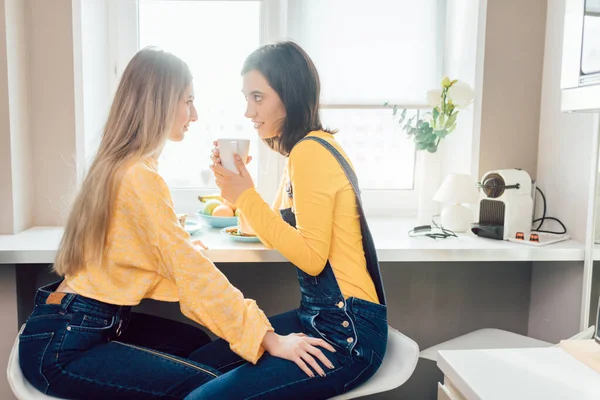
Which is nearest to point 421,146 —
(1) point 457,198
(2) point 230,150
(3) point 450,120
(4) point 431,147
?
(4) point 431,147

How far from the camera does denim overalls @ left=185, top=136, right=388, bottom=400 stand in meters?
1.27

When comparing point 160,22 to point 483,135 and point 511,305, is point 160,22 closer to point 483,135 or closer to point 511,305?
point 483,135

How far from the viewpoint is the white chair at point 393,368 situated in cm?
133

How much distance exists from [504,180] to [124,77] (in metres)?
1.25

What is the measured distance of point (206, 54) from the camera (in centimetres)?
223

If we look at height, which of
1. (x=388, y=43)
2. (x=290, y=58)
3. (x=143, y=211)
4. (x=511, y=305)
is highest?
(x=388, y=43)

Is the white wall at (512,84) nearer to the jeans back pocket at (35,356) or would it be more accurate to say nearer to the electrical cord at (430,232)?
the electrical cord at (430,232)

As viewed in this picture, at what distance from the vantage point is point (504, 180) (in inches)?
76.3

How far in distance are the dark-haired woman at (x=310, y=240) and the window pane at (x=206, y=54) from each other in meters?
0.72

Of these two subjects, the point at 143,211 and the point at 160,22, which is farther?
the point at 160,22

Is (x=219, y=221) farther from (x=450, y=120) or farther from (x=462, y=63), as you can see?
(x=462, y=63)

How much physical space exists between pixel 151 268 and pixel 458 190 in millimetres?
1099

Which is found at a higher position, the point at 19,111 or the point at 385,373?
the point at 19,111

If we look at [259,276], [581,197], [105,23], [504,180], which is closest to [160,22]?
[105,23]
